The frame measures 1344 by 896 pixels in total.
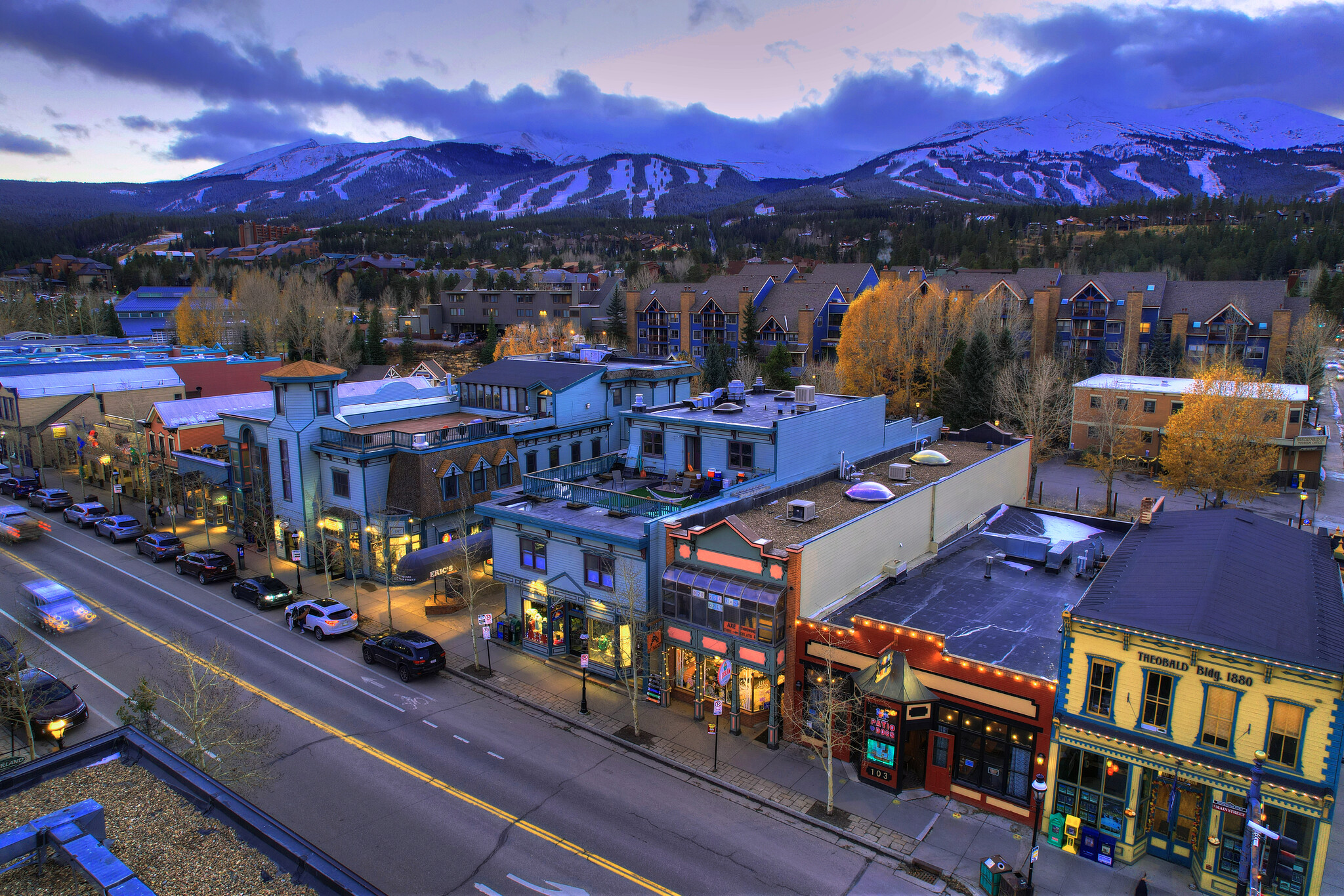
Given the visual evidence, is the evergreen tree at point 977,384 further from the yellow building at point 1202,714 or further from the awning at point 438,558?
the awning at point 438,558

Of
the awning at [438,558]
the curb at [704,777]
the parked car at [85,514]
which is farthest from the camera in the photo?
the parked car at [85,514]

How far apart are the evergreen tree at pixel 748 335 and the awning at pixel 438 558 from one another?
197 feet

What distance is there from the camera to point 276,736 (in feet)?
81.8

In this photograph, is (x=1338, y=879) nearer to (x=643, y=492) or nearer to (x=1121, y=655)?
(x=1121, y=655)

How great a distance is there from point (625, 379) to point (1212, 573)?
34181mm

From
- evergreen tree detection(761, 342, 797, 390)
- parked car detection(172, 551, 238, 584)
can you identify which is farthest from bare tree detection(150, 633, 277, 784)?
evergreen tree detection(761, 342, 797, 390)

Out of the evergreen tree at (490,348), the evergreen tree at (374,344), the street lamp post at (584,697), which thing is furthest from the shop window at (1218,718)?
the evergreen tree at (374,344)

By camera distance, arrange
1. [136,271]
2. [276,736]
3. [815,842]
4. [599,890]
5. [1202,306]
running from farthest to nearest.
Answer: [136,271] → [1202,306] → [276,736] → [815,842] → [599,890]

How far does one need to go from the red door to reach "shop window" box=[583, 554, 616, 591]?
12481 mm

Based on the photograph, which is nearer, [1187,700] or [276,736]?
[1187,700]

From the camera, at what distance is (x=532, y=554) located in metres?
31.6

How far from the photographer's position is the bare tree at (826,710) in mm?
22141

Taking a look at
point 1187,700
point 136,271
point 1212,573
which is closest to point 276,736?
point 1187,700

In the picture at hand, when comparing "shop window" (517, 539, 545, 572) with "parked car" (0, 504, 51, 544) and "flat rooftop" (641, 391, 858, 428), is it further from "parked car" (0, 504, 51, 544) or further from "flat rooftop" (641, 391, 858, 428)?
"parked car" (0, 504, 51, 544)
